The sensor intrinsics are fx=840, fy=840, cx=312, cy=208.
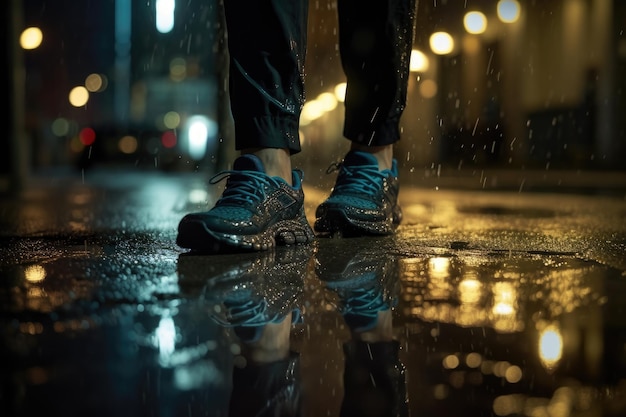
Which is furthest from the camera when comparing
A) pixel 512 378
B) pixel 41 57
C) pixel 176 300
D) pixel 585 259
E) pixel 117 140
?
pixel 41 57

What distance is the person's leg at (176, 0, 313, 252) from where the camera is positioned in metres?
2.77

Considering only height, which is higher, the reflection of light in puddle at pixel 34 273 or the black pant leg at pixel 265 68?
the black pant leg at pixel 265 68

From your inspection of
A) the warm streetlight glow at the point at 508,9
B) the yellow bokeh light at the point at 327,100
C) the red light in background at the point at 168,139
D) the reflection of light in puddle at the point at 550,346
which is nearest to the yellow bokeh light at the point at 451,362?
the reflection of light in puddle at the point at 550,346

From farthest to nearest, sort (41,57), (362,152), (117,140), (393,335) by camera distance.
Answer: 1. (41,57)
2. (117,140)
3. (362,152)
4. (393,335)

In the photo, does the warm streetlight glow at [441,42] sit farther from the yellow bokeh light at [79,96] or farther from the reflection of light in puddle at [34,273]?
the yellow bokeh light at [79,96]

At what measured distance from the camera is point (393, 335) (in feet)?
5.04

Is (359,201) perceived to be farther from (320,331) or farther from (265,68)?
(320,331)

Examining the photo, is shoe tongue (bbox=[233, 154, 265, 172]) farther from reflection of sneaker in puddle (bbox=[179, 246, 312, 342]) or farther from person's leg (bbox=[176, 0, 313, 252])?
reflection of sneaker in puddle (bbox=[179, 246, 312, 342])

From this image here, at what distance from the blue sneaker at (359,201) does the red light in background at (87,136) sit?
23.2m

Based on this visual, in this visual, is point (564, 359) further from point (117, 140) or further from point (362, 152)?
point (117, 140)

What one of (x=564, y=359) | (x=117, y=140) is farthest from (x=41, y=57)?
(x=564, y=359)

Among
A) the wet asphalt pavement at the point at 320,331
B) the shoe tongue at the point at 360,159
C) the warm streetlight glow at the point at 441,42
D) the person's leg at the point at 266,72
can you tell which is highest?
the warm streetlight glow at the point at 441,42

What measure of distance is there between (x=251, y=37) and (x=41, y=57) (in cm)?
3318

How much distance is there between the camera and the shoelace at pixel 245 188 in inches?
108
